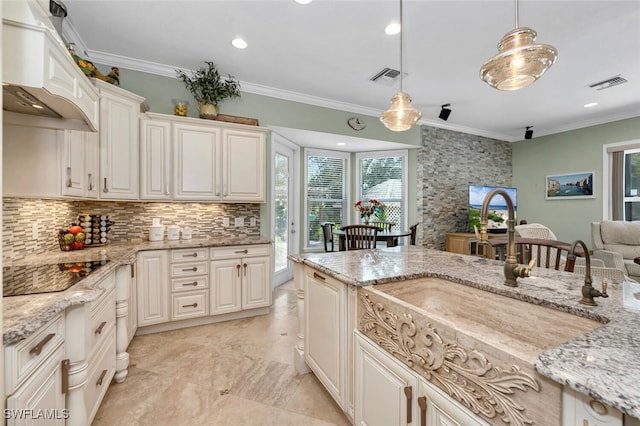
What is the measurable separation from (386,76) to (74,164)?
315cm

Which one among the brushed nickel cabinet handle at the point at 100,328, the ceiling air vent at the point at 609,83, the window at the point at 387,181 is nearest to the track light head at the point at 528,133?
the ceiling air vent at the point at 609,83

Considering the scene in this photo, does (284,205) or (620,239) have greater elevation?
(284,205)

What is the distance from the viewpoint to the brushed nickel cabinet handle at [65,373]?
1202 millimetres

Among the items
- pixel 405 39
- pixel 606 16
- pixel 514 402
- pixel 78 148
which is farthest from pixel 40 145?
pixel 606 16

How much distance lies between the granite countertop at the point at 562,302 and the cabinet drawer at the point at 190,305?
150cm

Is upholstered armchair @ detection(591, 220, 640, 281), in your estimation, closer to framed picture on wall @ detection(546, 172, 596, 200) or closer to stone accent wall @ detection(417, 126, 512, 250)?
framed picture on wall @ detection(546, 172, 596, 200)

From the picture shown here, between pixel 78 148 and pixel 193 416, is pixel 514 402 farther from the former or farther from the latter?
pixel 78 148

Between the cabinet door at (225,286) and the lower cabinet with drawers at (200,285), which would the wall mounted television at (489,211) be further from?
the cabinet door at (225,286)

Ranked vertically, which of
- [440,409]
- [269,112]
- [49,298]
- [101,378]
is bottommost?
[101,378]

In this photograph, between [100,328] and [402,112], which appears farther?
[402,112]

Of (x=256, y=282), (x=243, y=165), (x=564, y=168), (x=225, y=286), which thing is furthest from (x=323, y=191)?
(x=564, y=168)

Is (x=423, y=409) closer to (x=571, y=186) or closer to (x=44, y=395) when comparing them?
(x=44, y=395)

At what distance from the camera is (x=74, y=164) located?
6.88 ft

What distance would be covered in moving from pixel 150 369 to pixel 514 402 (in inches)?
96.2
